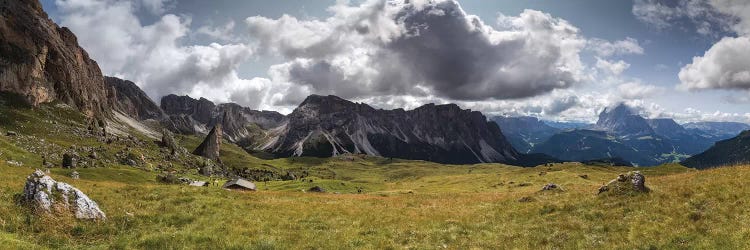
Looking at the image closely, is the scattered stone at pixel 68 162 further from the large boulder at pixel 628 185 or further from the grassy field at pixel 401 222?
the large boulder at pixel 628 185

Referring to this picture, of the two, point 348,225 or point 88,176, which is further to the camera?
point 88,176

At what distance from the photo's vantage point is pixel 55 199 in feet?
74.8

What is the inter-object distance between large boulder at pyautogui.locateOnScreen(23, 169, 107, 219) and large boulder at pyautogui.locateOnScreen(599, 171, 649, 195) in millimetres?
31613

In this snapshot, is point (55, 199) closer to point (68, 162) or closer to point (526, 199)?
point (526, 199)

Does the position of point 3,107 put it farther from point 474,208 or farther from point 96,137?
point 474,208

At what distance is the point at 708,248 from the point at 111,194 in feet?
112

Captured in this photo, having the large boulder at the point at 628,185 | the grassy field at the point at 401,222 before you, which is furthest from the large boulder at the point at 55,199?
the large boulder at the point at 628,185

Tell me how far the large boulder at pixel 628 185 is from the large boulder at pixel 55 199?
3161cm

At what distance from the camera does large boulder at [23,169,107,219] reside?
2225 cm

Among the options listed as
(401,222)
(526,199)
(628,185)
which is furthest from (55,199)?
(628,185)

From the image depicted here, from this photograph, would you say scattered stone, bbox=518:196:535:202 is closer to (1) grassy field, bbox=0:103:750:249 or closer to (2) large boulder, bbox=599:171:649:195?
(1) grassy field, bbox=0:103:750:249

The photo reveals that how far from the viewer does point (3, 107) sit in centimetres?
19438

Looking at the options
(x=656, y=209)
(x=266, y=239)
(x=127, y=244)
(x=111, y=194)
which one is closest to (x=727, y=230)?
(x=656, y=209)

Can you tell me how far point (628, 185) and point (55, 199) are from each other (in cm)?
3444
